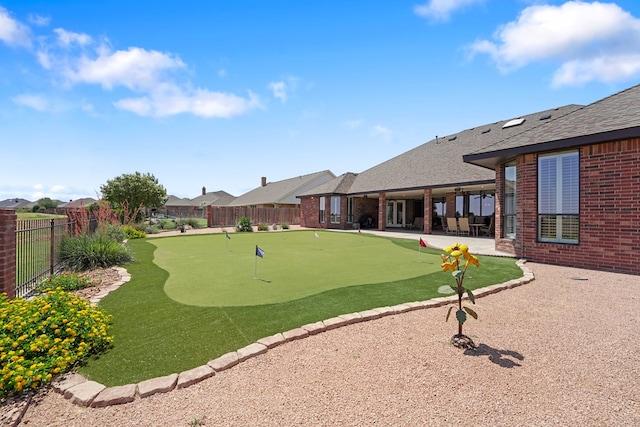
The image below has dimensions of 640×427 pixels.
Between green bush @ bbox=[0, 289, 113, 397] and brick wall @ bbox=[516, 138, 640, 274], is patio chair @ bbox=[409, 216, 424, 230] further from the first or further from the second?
green bush @ bbox=[0, 289, 113, 397]

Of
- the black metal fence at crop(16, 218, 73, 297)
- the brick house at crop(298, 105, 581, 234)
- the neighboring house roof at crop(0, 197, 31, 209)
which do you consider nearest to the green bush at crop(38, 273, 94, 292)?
the black metal fence at crop(16, 218, 73, 297)

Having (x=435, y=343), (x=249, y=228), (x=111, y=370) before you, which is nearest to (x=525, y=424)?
(x=435, y=343)

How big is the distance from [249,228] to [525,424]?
20327 mm

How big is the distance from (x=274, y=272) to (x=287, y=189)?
3036 cm

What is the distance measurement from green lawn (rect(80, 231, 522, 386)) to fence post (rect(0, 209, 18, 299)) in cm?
Answer: 134

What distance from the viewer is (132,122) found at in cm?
1290

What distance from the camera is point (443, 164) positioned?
19.1 metres

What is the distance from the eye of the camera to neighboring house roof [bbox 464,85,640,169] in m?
7.23

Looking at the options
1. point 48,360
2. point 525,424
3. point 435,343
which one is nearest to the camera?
point 525,424

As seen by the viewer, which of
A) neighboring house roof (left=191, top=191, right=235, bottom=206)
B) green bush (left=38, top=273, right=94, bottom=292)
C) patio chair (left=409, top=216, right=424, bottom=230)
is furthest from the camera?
neighboring house roof (left=191, top=191, right=235, bottom=206)

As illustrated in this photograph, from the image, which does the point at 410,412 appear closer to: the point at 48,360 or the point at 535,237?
the point at 48,360

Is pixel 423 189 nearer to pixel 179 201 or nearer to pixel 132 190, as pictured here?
pixel 132 190

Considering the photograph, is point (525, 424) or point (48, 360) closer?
point (525, 424)

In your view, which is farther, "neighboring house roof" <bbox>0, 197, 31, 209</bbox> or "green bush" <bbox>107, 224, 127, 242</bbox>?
"neighboring house roof" <bbox>0, 197, 31, 209</bbox>
